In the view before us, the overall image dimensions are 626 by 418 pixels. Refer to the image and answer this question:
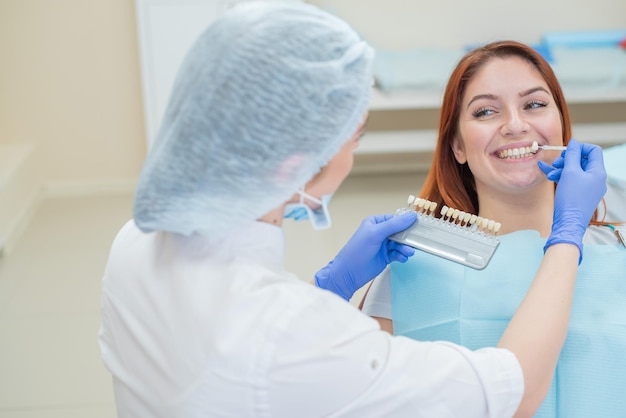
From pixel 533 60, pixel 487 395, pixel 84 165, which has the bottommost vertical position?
pixel 84 165

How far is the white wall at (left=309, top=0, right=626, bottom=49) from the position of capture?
14.0ft

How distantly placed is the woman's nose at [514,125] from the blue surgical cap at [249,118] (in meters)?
0.71

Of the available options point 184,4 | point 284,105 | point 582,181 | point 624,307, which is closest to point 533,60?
point 582,181

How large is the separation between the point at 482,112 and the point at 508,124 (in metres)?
0.09

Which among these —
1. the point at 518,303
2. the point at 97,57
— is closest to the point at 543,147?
the point at 518,303

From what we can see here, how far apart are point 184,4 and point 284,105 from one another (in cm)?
304

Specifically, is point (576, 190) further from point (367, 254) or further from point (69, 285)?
point (69, 285)

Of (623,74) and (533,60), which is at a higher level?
(533,60)

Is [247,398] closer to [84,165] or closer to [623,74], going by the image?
[623,74]

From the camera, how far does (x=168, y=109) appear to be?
3.72 ft

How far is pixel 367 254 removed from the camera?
1592mm

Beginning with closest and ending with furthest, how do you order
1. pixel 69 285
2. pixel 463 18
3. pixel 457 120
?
pixel 457 120
pixel 69 285
pixel 463 18

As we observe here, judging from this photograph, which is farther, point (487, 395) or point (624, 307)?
point (624, 307)

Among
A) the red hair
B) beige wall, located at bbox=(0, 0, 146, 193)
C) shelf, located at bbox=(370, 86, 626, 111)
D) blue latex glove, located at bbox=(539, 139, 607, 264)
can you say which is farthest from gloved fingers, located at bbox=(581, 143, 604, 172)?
beige wall, located at bbox=(0, 0, 146, 193)
